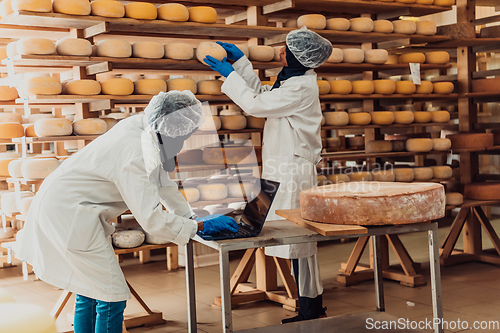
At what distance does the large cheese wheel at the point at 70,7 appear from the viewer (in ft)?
9.54

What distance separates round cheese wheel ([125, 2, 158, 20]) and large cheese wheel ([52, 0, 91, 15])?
245 millimetres

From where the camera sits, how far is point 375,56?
12.9 feet

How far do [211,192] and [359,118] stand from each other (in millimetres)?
1250

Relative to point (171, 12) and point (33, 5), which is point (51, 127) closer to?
point (33, 5)

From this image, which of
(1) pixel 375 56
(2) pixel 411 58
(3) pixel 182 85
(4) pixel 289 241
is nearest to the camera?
(4) pixel 289 241

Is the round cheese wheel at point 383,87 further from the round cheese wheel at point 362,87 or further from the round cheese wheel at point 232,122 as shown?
the round cheese wheel at point 232,122

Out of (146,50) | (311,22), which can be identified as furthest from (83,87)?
(311,22)

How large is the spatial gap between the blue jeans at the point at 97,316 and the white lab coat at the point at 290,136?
40.0 inches

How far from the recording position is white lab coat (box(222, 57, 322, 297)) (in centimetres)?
285

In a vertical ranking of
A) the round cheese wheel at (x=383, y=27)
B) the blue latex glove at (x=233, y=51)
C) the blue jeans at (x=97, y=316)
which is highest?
the round cheese wheel at (x=383, y=27)

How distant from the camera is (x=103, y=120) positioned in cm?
320

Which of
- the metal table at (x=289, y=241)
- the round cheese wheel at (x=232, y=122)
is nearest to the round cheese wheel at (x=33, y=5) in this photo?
the round cheese wheel at (x=232, y=122)

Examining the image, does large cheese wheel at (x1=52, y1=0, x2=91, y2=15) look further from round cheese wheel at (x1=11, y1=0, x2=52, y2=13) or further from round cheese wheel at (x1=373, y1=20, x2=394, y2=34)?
round cheese wheel at (x1=373, y1=20, x2=394, y2=34)

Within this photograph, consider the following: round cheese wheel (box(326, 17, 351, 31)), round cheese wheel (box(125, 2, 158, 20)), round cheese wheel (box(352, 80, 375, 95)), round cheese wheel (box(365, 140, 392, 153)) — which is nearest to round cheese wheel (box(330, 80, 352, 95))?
round cheese wheel (box(352, 80, 375, 95))
